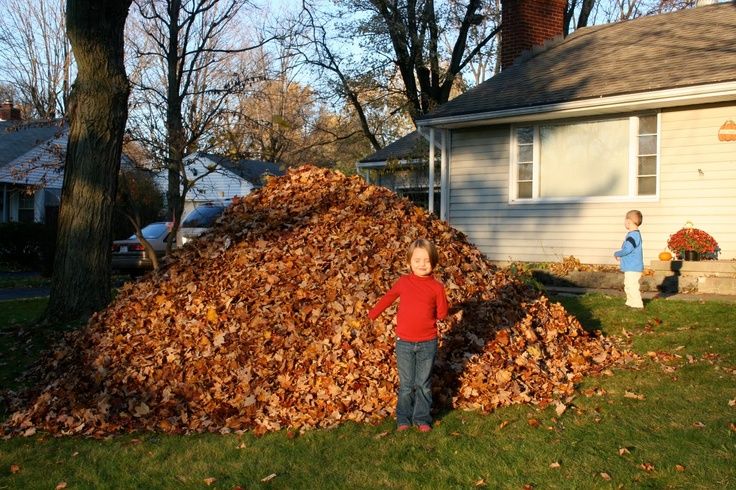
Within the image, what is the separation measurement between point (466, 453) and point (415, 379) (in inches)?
28.1

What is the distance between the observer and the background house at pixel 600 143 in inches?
436

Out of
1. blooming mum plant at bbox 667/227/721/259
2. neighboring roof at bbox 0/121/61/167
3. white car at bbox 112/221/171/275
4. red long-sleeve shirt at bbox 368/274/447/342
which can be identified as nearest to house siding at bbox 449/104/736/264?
blooming mum plant at bbox 667/227/721/259

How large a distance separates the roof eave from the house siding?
0.39 meters

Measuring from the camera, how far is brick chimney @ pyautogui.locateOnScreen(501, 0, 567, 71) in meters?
16.5

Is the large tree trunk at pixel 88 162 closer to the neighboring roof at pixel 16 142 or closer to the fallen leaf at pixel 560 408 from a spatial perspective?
the fallen leaf at pixel 560 408

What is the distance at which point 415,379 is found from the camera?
4.94 m

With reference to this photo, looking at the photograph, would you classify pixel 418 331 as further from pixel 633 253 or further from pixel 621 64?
pixel 621 64

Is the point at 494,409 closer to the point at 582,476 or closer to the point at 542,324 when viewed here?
the point at 582,476

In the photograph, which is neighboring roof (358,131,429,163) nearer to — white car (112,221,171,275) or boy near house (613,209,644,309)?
white car (112,221,171,275)

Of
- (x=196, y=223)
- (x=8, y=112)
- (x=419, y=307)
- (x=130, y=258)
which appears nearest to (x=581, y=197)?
(x=419, y=307)

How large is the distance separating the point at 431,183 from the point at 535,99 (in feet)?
9.82

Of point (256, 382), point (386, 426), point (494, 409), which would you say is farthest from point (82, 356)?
point (494, 409)

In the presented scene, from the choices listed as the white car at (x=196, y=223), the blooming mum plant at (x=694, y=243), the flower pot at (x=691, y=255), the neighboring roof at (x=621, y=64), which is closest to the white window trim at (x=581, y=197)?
the neighboring roof at (x=621, y=64)

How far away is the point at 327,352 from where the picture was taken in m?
5.59
